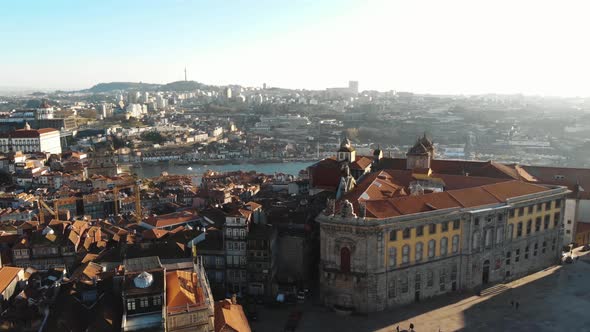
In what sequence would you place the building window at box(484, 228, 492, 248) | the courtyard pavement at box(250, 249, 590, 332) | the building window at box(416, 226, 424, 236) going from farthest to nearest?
the building window at box(484, 228, 492, 248)
the building window at box(416, 226, 424, 236)
the courtyard pavement at box(250, 249, 590, 332)

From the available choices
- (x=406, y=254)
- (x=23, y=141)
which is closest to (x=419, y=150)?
(x=406, y=254)

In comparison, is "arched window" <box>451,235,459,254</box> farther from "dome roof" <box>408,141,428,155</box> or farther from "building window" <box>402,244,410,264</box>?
"dome roof" <box>408,141,428,155</box>

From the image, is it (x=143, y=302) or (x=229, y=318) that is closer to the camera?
(x=143, y=302)

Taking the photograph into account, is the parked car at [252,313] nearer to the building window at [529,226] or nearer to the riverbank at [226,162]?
the building window at [529,226]

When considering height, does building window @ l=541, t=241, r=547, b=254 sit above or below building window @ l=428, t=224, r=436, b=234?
below

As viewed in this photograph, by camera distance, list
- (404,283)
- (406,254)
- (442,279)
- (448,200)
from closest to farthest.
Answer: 1. (406,254)
2. (404,283)
3. (442,279)
4. (448,200)

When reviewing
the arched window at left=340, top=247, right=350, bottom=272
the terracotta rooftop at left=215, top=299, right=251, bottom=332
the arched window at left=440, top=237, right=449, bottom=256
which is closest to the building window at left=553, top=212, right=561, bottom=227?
the arched window at left=440, top=237, right=449, bottom=256

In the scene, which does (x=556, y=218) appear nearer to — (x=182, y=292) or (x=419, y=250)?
(x=419, y=250)
